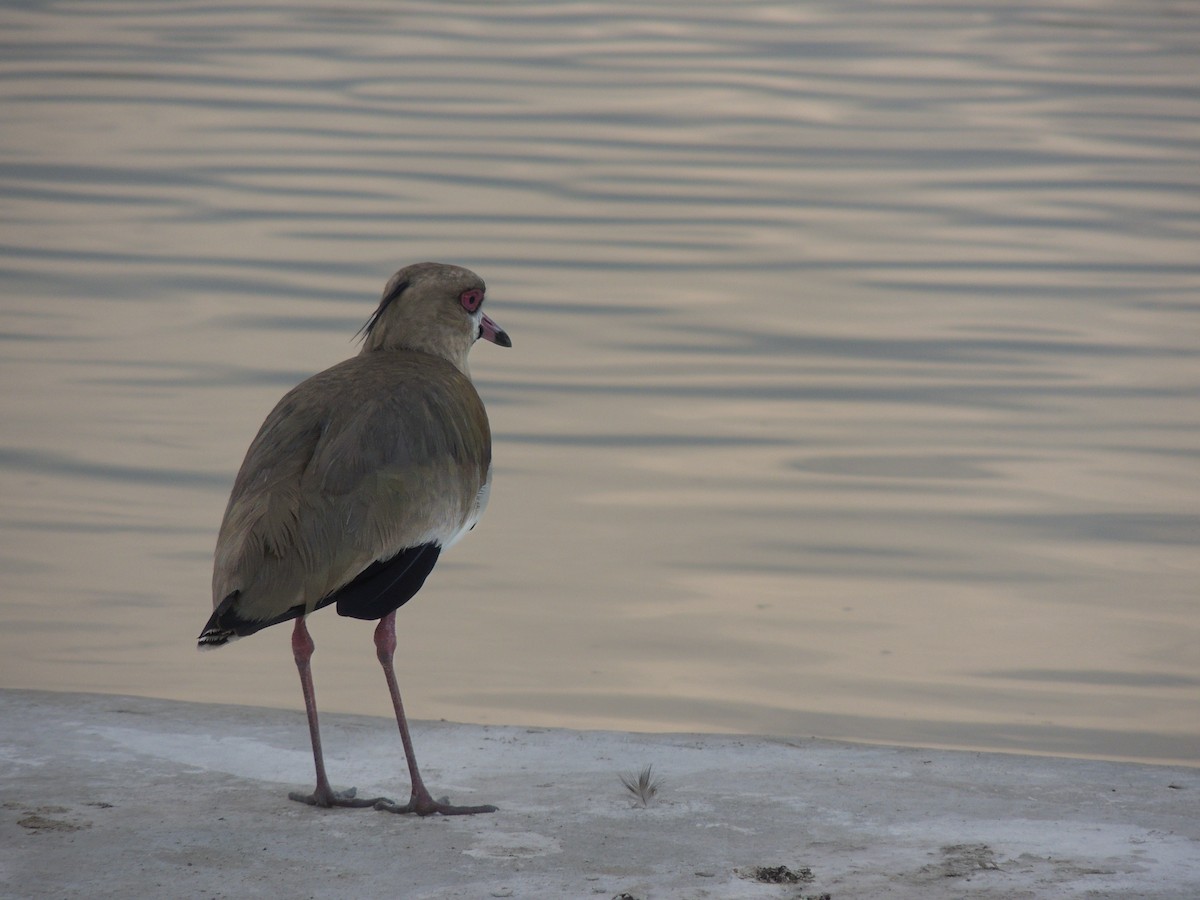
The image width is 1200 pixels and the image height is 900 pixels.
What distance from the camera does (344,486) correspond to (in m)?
5.36

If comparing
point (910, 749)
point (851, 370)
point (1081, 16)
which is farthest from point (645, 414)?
point (1081, 16)

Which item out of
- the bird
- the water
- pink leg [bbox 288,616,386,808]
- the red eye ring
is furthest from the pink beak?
the water

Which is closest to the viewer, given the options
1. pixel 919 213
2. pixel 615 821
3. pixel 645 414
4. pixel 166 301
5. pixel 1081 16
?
pixel 615 821

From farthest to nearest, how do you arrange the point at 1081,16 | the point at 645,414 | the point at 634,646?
the point at 1081,16
the point at 645,414
the point at 634,646

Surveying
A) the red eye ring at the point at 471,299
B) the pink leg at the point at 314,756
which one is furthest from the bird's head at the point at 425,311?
the pink leg at the point at 314,756

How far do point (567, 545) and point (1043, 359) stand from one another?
166 inches

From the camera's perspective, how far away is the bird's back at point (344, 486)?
5172 millimetres

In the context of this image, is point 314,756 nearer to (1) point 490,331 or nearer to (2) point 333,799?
(2) point 333,799

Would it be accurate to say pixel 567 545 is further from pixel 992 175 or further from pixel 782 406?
pixel 992 175

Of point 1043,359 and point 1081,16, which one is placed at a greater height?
point 1081,16

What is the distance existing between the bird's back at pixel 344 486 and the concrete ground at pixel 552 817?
2.00 ft

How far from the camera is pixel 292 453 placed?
5.45m

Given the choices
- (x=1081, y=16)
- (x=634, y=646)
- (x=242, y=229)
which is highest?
(x=1081, y=16)

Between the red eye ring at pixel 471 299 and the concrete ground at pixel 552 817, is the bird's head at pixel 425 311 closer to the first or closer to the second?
the red eye ring at pixel 471 299
